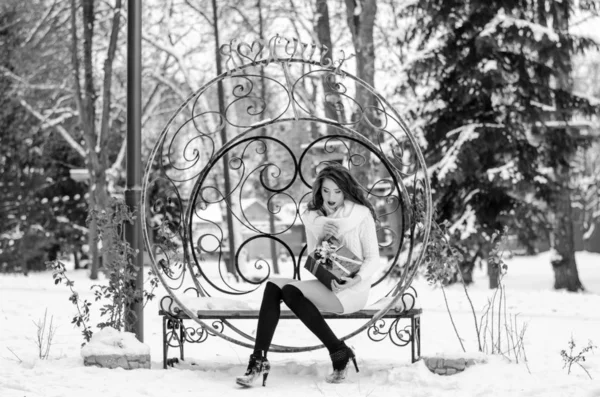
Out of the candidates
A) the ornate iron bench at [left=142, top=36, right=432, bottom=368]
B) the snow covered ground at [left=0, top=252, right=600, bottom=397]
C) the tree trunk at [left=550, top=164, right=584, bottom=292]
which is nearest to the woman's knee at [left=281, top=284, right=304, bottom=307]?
the ornate iron bench at [left=142, top=36, right=432, bottom=368]

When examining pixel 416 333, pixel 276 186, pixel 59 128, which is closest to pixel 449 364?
pixel 416 333

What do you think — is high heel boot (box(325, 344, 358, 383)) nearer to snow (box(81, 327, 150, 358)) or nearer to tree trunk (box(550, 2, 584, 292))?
snow (box(81, 327, 150, 358))

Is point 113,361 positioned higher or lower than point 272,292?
lower

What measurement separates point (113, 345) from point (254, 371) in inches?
36.2

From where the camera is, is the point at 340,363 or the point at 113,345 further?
the point at 113,345

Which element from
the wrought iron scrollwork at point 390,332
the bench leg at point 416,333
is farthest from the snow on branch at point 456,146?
the bench leg at point 416,333

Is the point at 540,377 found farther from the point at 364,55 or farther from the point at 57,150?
the point at 57,150

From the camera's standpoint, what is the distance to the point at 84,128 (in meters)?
13.7

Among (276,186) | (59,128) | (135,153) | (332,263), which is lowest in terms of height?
(332,263)

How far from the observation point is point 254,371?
4.05 m

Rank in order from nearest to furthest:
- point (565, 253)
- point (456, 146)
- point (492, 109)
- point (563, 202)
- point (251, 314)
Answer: point (251, 314) < point (456, 146) < point (492, 109) < point (563, 202) < point (565, 253)

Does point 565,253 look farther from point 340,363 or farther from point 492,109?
point 340,363

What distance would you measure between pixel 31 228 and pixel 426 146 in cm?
1201

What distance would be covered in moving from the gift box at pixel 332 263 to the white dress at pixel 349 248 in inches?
1.4
